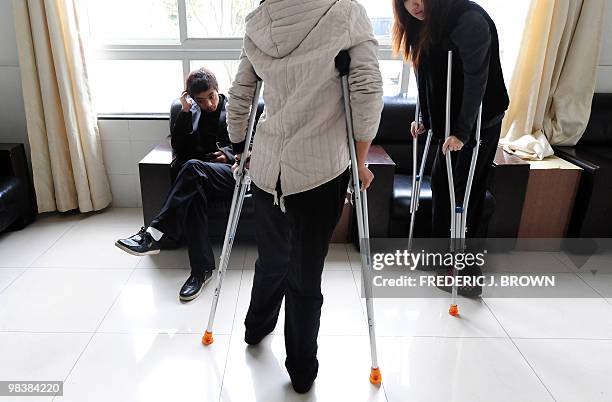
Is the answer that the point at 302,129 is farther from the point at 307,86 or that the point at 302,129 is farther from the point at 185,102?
the point at 185,102

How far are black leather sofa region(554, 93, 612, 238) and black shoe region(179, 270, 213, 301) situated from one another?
2.24m

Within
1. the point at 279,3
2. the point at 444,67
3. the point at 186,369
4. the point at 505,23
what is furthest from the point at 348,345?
the point at 505,23

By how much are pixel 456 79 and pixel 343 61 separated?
33.2 inches

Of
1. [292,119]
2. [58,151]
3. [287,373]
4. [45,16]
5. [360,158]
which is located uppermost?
[45,16]

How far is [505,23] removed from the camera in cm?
314

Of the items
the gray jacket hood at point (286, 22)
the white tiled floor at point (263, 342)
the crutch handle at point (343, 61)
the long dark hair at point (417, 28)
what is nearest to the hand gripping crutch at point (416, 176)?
the long dark hair at point (417, 28)

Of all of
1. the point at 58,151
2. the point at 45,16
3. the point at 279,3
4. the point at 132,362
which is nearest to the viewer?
the point at 279,3

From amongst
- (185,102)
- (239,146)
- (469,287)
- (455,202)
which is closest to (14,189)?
(185,102)

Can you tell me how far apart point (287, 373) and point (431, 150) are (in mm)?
1798

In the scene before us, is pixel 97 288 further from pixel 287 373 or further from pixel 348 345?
pixel 348 345

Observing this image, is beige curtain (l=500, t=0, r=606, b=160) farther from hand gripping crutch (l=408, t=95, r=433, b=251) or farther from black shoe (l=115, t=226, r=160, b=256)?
black shoe (l=115, t=226, r=160, b=256)

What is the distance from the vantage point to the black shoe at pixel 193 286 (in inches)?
88.8

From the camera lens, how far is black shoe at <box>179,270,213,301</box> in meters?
2.26

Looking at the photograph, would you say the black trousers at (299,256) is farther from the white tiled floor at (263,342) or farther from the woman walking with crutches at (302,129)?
the white tiled floor at (263,342)
